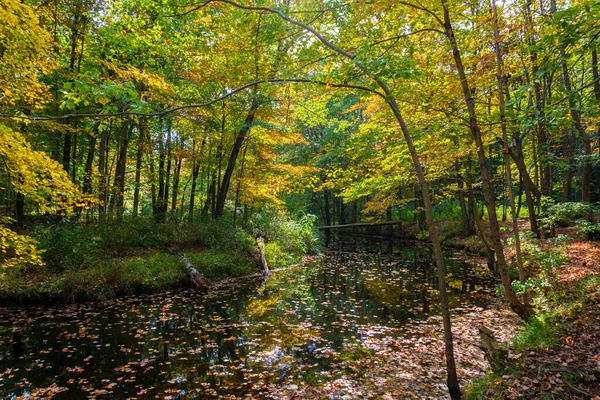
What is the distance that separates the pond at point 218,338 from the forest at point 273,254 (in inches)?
2.3

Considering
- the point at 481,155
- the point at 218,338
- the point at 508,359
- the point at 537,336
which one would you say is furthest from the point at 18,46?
the point at 537,336

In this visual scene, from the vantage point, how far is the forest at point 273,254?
14.7ft

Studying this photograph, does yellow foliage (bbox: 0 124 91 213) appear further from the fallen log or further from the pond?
the fallen log

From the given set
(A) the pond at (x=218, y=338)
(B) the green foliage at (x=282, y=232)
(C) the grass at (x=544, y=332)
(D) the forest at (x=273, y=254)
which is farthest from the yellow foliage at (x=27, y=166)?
(B) the green foliage at (x=282, y=232)

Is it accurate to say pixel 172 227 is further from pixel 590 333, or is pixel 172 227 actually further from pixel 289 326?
pixel 590 333

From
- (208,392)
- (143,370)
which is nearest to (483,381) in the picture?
(208,392)

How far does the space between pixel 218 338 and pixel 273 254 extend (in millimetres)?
9050

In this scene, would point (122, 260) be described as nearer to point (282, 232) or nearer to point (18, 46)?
point (18, 46)

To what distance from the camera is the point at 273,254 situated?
15703 mm

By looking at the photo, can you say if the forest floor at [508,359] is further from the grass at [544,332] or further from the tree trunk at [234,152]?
the tree trunk at [234,152]

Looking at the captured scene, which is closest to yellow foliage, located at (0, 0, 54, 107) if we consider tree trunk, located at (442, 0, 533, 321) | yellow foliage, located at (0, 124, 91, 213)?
yellow foliage, located at (0, 124, 91, 213)

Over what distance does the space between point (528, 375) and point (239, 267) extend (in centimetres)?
1053

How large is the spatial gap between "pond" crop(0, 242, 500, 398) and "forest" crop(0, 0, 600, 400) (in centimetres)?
6

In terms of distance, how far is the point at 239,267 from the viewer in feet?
42.8
